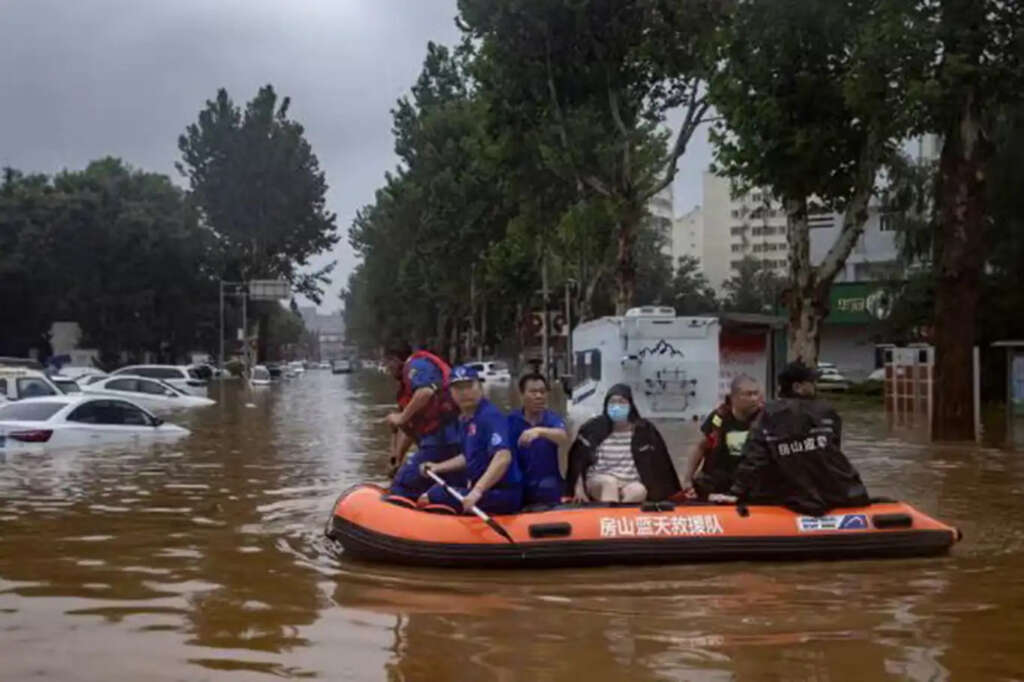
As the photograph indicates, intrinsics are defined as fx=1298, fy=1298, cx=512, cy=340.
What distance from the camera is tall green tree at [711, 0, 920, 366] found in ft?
76.6

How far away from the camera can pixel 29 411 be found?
1959 centimetres

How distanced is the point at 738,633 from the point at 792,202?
1779 cm

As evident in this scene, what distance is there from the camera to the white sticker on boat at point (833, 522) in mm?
9977

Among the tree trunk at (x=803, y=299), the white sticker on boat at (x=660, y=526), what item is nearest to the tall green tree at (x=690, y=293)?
the tree trunk at (x=803, y=299)

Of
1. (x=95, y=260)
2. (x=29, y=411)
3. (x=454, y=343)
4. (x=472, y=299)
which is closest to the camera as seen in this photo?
(x=29, y=411)

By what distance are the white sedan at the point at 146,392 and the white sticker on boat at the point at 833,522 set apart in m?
27.8

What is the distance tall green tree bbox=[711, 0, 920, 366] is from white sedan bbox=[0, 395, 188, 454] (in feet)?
38.7

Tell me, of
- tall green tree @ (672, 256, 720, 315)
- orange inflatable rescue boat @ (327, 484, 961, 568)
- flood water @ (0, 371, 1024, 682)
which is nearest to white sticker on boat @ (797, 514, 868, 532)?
orange inflatable rescue boat @ (327, 484, 961, 568)

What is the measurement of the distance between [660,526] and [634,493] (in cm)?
73

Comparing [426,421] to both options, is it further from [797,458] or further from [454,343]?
[454,343]

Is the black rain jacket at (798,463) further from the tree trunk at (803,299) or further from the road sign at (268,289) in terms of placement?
the road sign at (268,289)

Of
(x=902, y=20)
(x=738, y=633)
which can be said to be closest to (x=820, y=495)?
(x=738, y=633)

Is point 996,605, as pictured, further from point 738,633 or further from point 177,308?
point 177,308

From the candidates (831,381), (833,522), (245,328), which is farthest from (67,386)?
(245,328)
